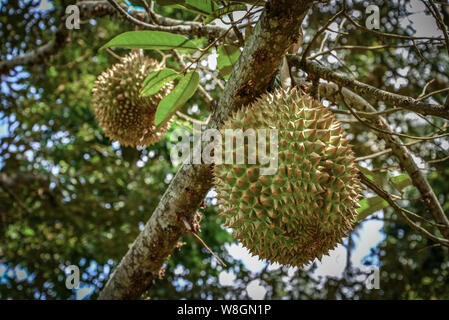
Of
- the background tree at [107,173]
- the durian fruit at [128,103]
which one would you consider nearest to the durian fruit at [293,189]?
the durian fruit at [128,103]

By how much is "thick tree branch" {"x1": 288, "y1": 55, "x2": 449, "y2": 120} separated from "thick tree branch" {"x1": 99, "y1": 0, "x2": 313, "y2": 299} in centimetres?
22

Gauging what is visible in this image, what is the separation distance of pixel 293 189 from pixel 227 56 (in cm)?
86

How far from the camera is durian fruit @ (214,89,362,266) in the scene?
41.5 inches

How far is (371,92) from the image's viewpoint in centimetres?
127

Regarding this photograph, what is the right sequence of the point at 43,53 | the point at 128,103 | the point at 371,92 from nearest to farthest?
the point at 371,92
the point at 128,103
the point at 43,53

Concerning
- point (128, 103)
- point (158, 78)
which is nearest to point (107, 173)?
point (128, 103)

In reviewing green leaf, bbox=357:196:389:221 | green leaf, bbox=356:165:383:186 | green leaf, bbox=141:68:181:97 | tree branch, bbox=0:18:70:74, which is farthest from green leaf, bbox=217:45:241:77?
tree branch, bbox=0:18:70:74

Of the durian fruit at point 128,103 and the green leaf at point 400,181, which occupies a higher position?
the durian fruit at point 128,103

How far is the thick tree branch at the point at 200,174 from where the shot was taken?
118 cm

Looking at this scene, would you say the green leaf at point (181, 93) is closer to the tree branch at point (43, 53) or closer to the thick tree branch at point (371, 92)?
the thick tree branch at point (371, 92)

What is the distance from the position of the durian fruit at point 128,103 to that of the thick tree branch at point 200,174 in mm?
535

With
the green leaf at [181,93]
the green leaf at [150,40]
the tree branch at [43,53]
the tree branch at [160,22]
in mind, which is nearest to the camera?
the green leaf at [150,40]

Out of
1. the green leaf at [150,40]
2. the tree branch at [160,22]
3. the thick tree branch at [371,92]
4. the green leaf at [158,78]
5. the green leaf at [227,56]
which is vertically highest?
the tree branch at [160,22]

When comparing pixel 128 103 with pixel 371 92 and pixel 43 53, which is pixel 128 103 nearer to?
pixel 371 92
